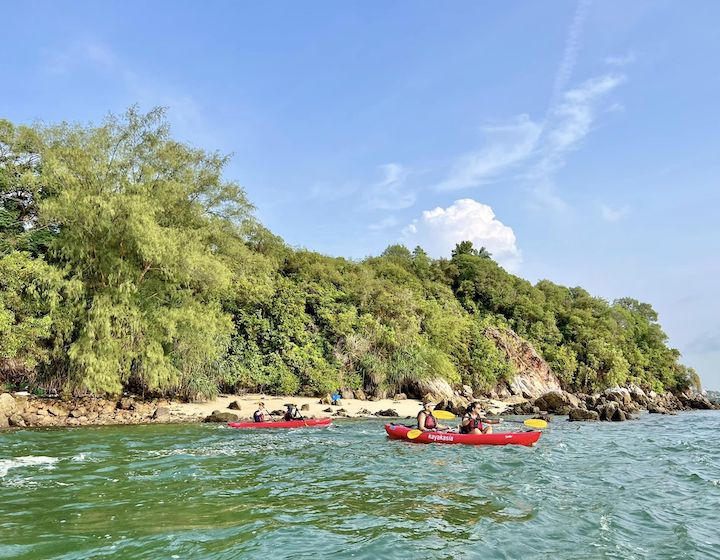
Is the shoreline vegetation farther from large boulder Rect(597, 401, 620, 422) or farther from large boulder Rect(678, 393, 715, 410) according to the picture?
large boulder Rect(597, 401, 620, 422)

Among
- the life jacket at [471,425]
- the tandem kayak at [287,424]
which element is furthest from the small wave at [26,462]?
the life jacket at [471,425]

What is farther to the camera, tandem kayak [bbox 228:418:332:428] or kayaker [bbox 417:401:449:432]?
tandem kayak [bbox 228:418:332:428]

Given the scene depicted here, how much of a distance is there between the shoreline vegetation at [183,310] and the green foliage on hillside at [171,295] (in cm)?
8

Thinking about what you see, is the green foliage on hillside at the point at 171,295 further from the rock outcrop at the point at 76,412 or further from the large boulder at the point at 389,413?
the large boulder at the point at 389,413

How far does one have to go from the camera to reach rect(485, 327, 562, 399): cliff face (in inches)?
1630

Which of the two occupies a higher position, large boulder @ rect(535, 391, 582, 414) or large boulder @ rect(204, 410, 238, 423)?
large boulder @ rect(535, 391, 582, 414)

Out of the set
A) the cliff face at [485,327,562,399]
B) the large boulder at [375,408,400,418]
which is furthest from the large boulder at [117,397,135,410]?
the cliff face at [485,327,562,399]

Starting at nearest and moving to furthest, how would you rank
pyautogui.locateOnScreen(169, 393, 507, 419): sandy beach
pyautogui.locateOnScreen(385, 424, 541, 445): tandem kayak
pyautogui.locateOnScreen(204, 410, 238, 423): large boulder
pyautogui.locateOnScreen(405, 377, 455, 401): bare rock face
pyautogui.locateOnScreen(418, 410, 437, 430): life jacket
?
pyautogui.locateOnScreen(385, 424, 541, 445): tandem kayak < pyautogui.locateOnScreen(418, 410, 437, 430): life jacket < pyautogui.locateOnScreen(204, 410, 238, 423): large boulder < pyautogui.locateOnScreen(169, 393, 507, 419): sandy beach < pyautogui.locateOnScreen(405, 377, 455, 401): bare rock face

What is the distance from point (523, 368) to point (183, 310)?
31379 millimetres

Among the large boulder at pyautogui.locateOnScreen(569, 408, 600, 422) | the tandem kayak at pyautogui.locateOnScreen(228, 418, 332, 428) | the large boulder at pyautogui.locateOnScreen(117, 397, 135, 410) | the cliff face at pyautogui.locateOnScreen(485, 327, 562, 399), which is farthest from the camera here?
the cliff face at pyautogui.locateOnScreen(485, 327, 562, 399)

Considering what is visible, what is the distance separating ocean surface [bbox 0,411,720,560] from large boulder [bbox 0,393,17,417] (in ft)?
8.33

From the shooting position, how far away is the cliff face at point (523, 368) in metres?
41.4

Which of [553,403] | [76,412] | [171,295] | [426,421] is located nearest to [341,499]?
[426,421]

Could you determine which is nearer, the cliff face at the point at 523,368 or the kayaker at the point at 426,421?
the kayaker at the point at 426,421
